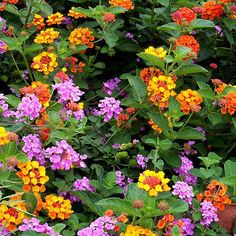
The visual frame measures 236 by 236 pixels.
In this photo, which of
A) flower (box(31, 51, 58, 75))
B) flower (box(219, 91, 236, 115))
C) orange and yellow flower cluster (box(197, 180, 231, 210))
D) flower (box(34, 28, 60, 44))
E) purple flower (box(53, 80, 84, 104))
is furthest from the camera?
flower (box(34, 28, 60, 44))

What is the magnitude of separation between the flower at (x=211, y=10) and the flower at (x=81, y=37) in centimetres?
52

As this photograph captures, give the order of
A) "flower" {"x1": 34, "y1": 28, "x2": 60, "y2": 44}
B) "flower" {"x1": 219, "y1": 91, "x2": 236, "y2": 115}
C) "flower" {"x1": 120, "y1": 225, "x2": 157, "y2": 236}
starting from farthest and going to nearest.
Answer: "flower" {"x1": 34, "y1": 28, "x2": 60, "y2": 44}, "flower" {"x1": 219, "y1": 91, "x2": 236, "y2": 115}, "flower" {"x1": 120, "y1": 225, "x2": 157, "y2": 236}

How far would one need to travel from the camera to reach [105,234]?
1855 millimetres

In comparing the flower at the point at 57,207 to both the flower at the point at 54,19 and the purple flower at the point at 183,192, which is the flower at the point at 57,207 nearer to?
the purple flower at the point at 183,192

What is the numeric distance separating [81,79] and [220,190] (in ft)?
2.99

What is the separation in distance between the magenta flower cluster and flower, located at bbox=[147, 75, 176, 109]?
→ 57 centimetres

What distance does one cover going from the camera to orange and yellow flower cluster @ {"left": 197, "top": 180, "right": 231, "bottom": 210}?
2.06 metres

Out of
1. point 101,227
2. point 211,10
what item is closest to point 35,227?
point 101,227

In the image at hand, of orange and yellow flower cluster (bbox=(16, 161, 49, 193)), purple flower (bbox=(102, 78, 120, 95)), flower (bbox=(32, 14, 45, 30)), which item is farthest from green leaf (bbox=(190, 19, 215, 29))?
orange and yellow flower cluster (bbox=(16, 161, 49, 193))

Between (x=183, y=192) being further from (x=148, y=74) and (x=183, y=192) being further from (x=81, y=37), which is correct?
(x=81, y=37)

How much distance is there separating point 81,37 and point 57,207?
3.00 feet

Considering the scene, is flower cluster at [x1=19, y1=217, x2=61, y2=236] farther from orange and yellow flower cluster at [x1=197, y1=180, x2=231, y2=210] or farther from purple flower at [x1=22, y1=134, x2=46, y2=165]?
orange and yellow flower cluster at [x1=197, y1=180, x2=231, y2=210]

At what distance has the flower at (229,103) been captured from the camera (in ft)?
7.49

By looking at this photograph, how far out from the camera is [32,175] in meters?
1.95
